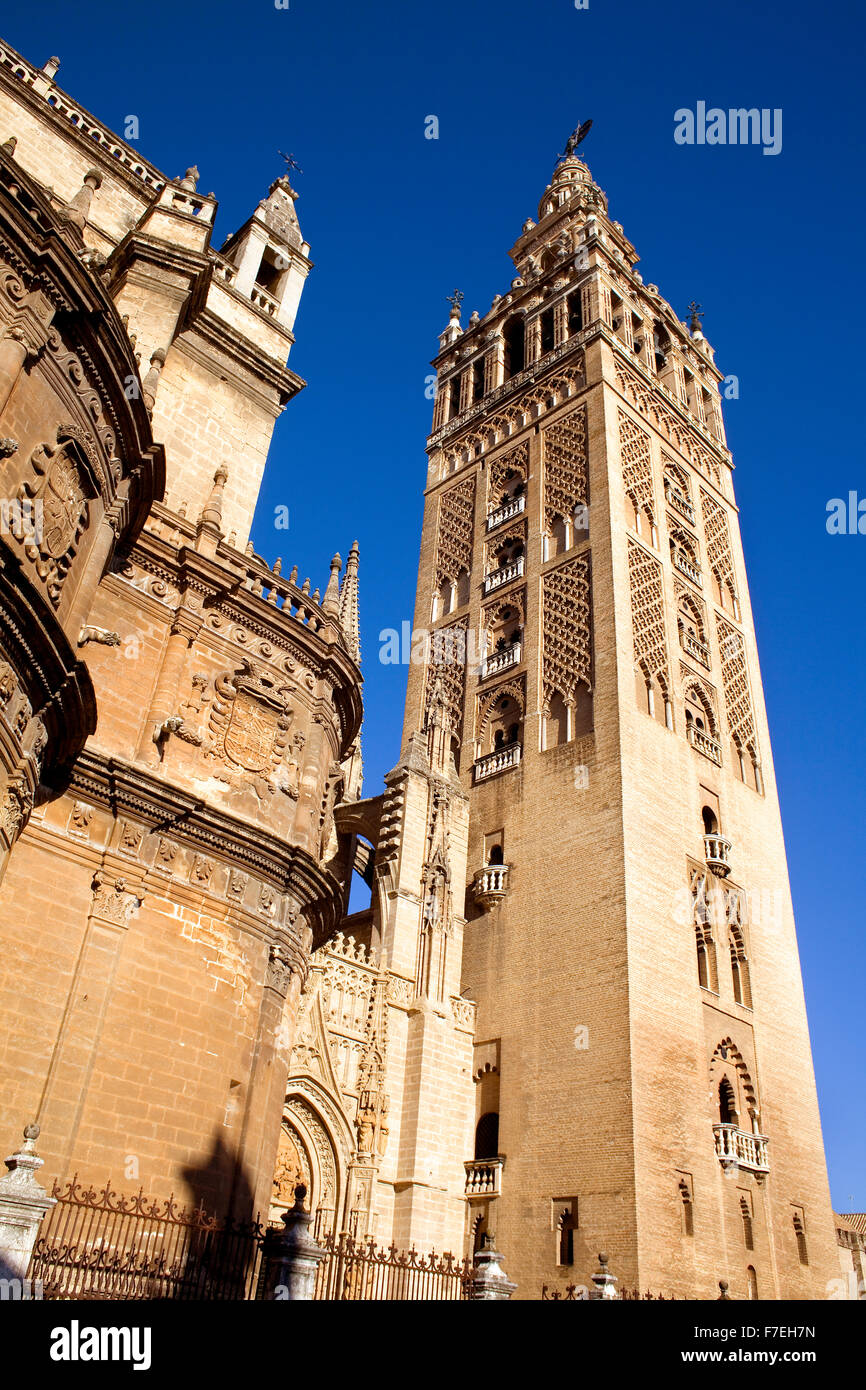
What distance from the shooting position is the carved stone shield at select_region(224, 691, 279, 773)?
14375 millimetres

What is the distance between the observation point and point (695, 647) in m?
29.4

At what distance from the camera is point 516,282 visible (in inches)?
1548

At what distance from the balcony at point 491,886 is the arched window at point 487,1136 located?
4.69 metres

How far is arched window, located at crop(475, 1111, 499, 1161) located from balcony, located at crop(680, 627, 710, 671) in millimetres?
13638

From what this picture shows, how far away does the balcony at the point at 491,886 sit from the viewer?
24312 millimetres

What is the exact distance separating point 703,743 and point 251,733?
637 inches

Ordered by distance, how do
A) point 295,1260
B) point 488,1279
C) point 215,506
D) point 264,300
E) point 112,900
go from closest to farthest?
1. point 295,1260
2. point 488,1279
3. point 112,900
4. point 215,506
5. point 264,300

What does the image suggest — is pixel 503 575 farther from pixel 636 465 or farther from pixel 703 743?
pixel 703 743

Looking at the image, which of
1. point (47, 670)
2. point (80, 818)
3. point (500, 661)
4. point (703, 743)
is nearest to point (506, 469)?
point (500, 661)

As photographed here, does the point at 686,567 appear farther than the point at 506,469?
No

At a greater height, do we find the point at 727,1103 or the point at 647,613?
the point at 647,613

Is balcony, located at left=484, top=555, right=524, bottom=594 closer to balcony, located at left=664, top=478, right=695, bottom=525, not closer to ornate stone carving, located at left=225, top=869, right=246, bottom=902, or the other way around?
balcony, located at left=664, top=478, right=695, bottom=525

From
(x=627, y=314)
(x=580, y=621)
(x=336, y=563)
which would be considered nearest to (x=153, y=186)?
(x=336, y=563)
